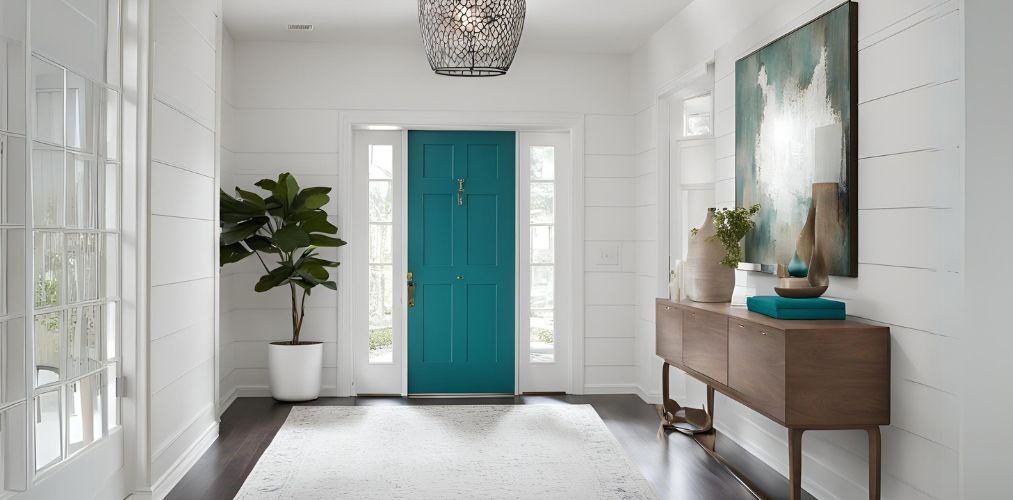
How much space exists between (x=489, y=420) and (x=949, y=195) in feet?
9.94

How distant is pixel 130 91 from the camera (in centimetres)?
304

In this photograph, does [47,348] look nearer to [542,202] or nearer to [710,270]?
[710,270]

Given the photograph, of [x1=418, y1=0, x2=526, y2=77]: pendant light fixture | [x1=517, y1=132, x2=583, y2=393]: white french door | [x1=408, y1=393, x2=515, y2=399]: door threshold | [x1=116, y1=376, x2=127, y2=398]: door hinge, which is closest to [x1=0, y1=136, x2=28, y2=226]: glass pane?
[x1=116, y1=376, x2=127, y2=398]: door hinge

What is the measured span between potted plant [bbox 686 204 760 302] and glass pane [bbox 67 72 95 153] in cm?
281

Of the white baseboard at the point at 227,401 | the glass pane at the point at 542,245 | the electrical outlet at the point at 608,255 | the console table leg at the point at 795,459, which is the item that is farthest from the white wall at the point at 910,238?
the white baseboard at the point at 227,401

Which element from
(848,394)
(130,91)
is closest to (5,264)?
(130,91)

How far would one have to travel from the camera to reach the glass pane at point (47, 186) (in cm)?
235

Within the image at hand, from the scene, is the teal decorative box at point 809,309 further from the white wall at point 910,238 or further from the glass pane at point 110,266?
the glass pane at point 110,266

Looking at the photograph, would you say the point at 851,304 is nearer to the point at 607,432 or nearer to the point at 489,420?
the point at 607,432

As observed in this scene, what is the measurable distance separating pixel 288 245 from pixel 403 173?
3.63ft

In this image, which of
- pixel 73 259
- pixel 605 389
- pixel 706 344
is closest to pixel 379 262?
pixel 605 389

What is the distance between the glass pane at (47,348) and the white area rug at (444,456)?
1.05 m

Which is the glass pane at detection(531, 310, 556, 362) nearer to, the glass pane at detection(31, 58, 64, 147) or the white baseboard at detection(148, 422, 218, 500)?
the white baseboard at detection(148, 422, 218, 500)

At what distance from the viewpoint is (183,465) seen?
3561 millimetres
